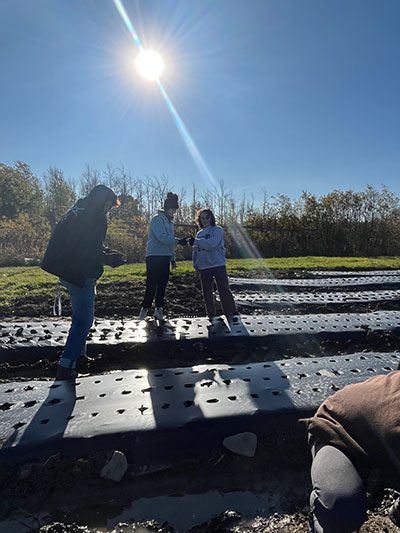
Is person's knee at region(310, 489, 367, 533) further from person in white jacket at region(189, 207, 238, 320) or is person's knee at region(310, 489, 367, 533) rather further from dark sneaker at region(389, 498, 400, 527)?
person in white jacket at region(189, 207, 238, 320)

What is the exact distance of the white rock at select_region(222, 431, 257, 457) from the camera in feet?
5.95

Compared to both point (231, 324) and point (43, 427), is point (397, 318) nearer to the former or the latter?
point (231, 324)

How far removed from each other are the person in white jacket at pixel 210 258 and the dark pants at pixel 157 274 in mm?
405

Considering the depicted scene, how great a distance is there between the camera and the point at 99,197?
2.51 meters

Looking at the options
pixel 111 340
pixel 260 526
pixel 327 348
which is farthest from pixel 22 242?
pixel 260 526

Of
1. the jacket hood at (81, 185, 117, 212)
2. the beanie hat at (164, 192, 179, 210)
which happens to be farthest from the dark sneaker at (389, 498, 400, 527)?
the beanie hat at (164, 192, 179, 210)

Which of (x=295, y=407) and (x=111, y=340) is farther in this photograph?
(x=111, y=340)

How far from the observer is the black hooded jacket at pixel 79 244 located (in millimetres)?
2406

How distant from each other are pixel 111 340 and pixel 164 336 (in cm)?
54

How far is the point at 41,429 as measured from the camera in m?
1.80

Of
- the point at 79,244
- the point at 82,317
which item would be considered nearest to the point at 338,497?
the point at 82,317

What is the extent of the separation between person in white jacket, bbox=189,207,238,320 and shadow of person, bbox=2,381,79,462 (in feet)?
7.32

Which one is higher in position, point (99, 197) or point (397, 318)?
point (99, 197)

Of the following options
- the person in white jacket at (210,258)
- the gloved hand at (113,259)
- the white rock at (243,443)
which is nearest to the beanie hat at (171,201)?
the person in white jacket at (210,258)
